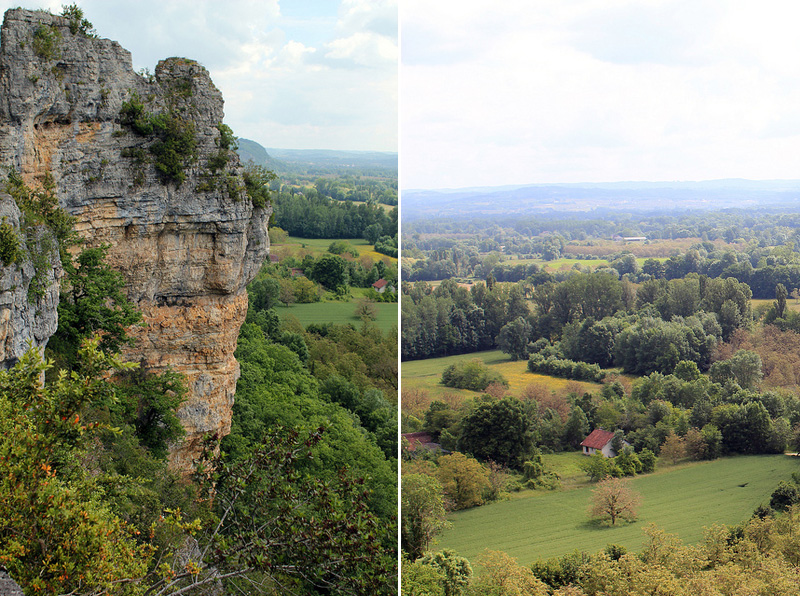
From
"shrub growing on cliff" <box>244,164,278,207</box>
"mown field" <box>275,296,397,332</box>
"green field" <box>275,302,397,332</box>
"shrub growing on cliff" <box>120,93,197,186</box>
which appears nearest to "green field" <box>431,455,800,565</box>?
"shrub growing on cliff" <box>244,164,278,207</box>

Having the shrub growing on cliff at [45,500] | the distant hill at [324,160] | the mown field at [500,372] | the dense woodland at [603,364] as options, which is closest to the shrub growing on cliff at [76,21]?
the shrub growing on cliff at [45,500]

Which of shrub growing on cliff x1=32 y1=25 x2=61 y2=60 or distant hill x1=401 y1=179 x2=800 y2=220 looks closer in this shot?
shrub growing on cliff x1=32 y1=25 x2=61 y2=60

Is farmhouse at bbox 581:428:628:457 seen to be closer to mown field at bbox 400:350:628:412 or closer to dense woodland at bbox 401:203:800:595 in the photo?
dense woodland at bbox 401:203:800:595

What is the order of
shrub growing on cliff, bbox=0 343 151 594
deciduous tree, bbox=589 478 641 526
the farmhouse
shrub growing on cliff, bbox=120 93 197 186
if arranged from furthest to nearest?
the farmhouse → deciduous tree, bbox=589 478 641 526 → shrub growing on cliff, bbox=120 93 197 186 → shrub growing on cliff, bbox=0 343 151 594

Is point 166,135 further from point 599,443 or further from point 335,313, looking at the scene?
point 335,313

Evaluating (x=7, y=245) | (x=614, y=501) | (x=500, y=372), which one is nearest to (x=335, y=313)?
(x=500, y=372)

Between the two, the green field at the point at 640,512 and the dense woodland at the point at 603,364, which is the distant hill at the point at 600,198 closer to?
the dense woodland at the point at 603,364

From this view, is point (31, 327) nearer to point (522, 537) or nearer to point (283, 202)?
point (522, 537)
